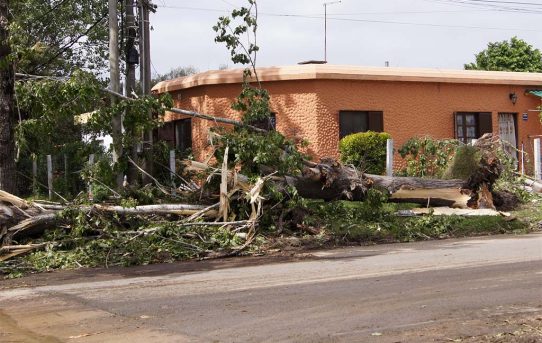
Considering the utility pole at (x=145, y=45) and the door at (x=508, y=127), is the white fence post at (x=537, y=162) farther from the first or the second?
the utility pole at (x=145, y=45)

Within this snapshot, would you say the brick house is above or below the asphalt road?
above

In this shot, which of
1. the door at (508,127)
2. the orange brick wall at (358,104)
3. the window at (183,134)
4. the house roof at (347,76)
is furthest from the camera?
the door at (508,127)

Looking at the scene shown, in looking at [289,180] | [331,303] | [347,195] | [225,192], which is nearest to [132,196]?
[225,192]

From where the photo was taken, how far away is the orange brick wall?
66.4 feet

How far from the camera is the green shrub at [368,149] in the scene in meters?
19.2

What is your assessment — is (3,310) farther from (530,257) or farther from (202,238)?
(530,257)

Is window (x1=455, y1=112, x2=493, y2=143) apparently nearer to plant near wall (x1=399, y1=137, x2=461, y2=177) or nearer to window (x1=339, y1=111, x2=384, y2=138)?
window (x1=339, y1=111, x2=384, y2=138)

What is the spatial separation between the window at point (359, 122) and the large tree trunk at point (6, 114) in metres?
10.5

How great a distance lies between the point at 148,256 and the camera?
11.2m

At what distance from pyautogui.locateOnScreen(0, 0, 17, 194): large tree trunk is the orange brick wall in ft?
27.2

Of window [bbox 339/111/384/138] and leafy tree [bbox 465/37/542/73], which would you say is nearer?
window [bbox 339/111/384/138]

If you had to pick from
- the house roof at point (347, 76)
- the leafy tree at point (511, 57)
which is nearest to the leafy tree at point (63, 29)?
the house roof at point (347, 76)

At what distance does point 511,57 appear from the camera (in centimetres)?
4106

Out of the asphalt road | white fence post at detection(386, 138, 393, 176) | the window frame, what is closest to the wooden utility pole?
the asphalt road
